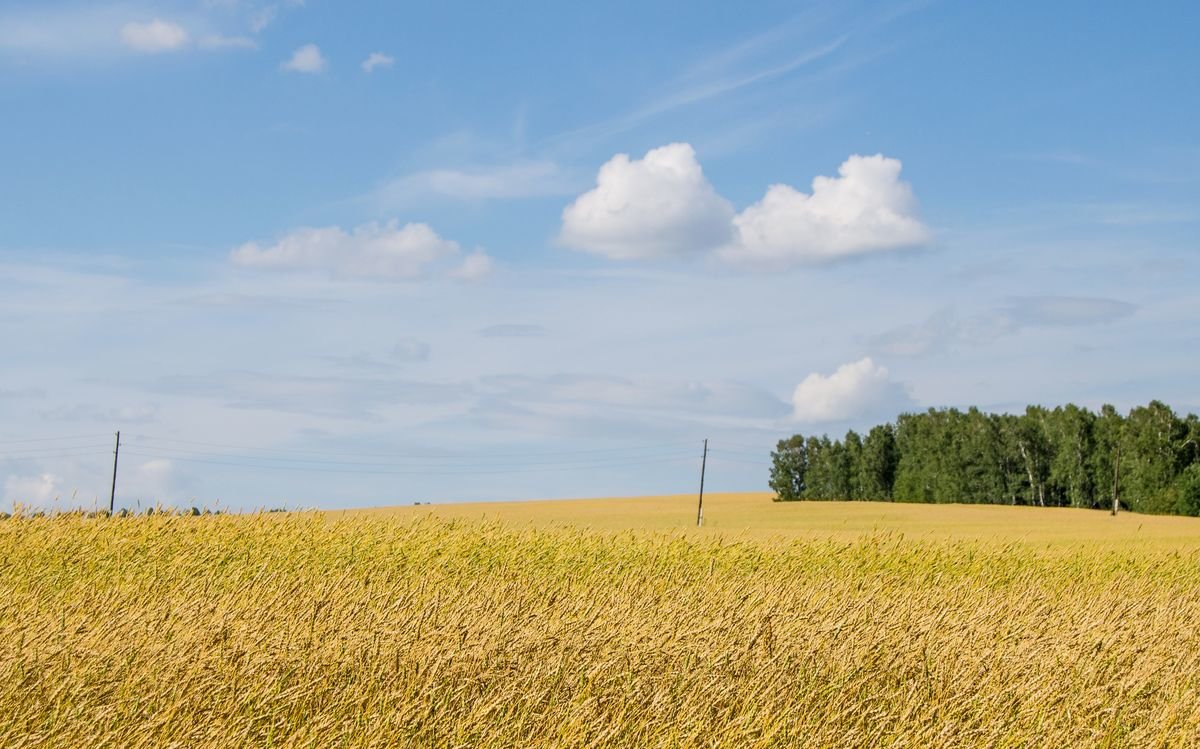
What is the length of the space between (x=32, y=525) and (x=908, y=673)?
16957mm

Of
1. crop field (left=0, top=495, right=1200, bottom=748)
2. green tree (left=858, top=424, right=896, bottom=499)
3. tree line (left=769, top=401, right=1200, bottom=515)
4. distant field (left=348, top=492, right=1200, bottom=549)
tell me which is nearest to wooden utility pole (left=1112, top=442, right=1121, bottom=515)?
tree line (left=769, top=401, right=1200, bottom=515)

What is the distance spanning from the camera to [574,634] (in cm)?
916

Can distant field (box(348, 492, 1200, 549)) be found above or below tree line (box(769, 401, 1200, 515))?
below

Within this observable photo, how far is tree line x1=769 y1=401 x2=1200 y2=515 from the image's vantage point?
75.6 meters

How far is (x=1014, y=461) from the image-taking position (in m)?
84.5

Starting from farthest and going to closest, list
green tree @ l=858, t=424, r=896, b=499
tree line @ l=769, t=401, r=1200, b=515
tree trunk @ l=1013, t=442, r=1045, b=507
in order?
1. green tree @ l=858, t=424, r=896, b=499
2. tree trunk @ l=1013, t=442, r=1045, b=507
3. tree line @ l=769, t=401, r=1200, b=515

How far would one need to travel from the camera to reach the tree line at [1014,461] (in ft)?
248

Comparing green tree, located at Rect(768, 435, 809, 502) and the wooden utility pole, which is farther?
A: green tree, located at Rect(768, 435, 809, 502)

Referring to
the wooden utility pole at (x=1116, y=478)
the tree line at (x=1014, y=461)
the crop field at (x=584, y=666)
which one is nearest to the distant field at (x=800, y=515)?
the wooden utility pole at (x=1116, y=478)

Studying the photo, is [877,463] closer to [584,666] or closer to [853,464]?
[853,464]

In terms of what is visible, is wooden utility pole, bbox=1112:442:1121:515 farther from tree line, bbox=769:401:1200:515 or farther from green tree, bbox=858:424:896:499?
green tree, bbox=858:424:896:499

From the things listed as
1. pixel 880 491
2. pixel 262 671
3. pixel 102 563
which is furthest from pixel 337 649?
pixel 880 491

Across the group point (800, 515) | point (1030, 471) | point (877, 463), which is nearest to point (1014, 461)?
point (1030, 471)

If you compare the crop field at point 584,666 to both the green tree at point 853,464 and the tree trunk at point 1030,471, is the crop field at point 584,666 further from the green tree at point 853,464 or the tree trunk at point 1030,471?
the green tree at point 853,464
